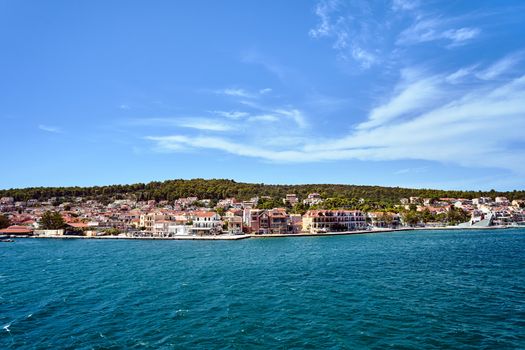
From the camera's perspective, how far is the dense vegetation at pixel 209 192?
171 metres

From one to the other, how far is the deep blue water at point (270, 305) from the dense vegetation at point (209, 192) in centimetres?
13088

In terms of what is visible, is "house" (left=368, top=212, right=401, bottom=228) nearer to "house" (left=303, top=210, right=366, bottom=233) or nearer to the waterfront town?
the waterfront town

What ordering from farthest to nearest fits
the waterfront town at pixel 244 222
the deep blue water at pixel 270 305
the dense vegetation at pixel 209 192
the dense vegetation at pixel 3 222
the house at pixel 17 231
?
the dense vegetation at pixel 209 192
the dense vegetation at pixel 3 222
the house at pixel 17 231
the waterfront town at pixel 244 222
the deep blue water at pixel 270 305

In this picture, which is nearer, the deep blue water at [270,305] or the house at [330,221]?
the deep blue water at [270,305]

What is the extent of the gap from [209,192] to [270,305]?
15024 cm

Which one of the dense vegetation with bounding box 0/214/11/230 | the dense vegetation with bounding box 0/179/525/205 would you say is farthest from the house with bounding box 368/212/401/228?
the dense vegetation with bounding box 0/214/11/230

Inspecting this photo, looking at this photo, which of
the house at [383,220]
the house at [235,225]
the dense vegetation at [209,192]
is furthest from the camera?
the dense vegetation at [209,192]

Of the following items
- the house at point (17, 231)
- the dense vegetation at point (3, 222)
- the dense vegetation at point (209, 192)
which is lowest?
the house at point (17, 231)

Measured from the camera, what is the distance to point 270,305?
22.5 meters

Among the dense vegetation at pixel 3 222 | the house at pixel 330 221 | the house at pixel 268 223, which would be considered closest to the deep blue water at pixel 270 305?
the house at pixel 268 223

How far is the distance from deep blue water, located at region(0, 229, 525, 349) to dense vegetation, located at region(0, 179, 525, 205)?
5153 inches

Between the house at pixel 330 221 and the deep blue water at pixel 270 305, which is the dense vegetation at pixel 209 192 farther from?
the deep blue water at pixel 270 305

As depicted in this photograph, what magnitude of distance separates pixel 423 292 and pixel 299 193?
157424 millimetres

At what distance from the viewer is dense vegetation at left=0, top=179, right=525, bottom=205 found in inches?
6747
